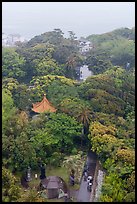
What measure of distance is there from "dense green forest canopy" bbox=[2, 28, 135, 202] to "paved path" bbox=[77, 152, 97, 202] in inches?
12.3

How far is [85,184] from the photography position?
30.0 feet

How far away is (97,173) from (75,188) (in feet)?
2.86

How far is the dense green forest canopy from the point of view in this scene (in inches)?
329

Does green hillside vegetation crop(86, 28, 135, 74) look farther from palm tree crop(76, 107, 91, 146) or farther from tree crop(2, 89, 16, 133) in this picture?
palm tree crop(76, 107, 91, 146)

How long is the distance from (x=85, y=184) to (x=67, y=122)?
2.21 meters

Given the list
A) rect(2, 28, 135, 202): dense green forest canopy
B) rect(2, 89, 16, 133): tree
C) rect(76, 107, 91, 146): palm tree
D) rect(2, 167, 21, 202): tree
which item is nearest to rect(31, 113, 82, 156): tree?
rect(2, 28, 135, 202): dense green forest canopy

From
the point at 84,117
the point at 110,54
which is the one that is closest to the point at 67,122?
the point at 84,117

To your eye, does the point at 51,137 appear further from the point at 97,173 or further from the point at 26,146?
the point at 97,173

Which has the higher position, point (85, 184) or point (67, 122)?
point (67, 122)

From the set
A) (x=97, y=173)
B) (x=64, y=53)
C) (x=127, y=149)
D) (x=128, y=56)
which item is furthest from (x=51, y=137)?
(x=128, y=56)

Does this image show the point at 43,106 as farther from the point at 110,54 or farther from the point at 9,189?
the point at 110,54

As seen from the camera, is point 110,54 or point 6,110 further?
point 110,54

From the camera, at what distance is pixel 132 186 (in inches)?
302

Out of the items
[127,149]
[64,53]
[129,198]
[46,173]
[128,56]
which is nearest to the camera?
[129,198]
